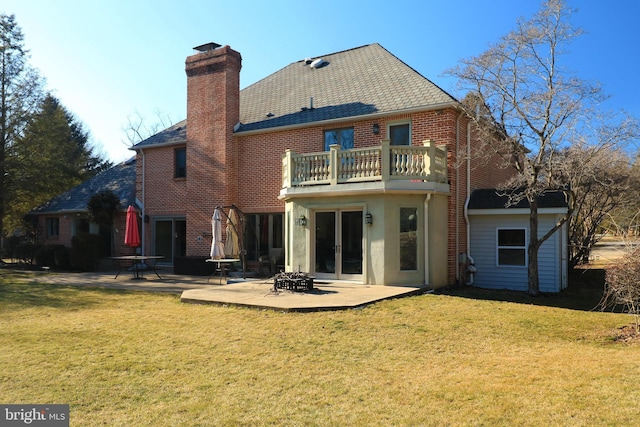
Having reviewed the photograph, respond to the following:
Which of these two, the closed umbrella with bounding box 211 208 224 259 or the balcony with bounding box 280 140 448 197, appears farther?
the closed umbrella with bounding box 211 208 224 259

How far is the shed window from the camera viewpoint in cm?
1482

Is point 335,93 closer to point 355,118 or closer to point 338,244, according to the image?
point 355,118

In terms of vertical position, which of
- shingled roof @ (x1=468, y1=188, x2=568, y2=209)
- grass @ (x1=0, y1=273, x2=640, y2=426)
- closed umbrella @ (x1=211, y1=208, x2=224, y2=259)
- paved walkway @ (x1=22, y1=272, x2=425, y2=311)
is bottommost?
grass @ (x1=0, y1=273, x2=640, y2=426)

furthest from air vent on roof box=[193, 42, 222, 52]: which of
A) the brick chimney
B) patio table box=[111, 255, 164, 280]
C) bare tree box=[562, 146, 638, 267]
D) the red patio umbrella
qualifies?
bare tree box=[562, 146, 638, 267]

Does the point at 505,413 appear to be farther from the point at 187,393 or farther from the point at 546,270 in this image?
the point at 546,270

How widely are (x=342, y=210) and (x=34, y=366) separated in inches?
355

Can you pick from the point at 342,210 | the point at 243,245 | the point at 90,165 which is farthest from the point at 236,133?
the point at 90,165

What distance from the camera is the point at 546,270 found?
14.5 m

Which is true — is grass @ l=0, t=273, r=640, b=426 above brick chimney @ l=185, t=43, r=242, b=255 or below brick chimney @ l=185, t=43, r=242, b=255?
below

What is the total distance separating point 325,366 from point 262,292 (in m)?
5.89

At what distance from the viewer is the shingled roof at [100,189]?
22672 millimetres

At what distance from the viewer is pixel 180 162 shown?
19.5 metres

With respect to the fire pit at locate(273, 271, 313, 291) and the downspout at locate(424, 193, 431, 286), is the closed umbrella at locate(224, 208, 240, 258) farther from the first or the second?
the downspout at locate(424, 193, 431, 286)

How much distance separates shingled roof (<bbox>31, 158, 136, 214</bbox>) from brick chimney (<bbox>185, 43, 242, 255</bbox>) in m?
5.08
